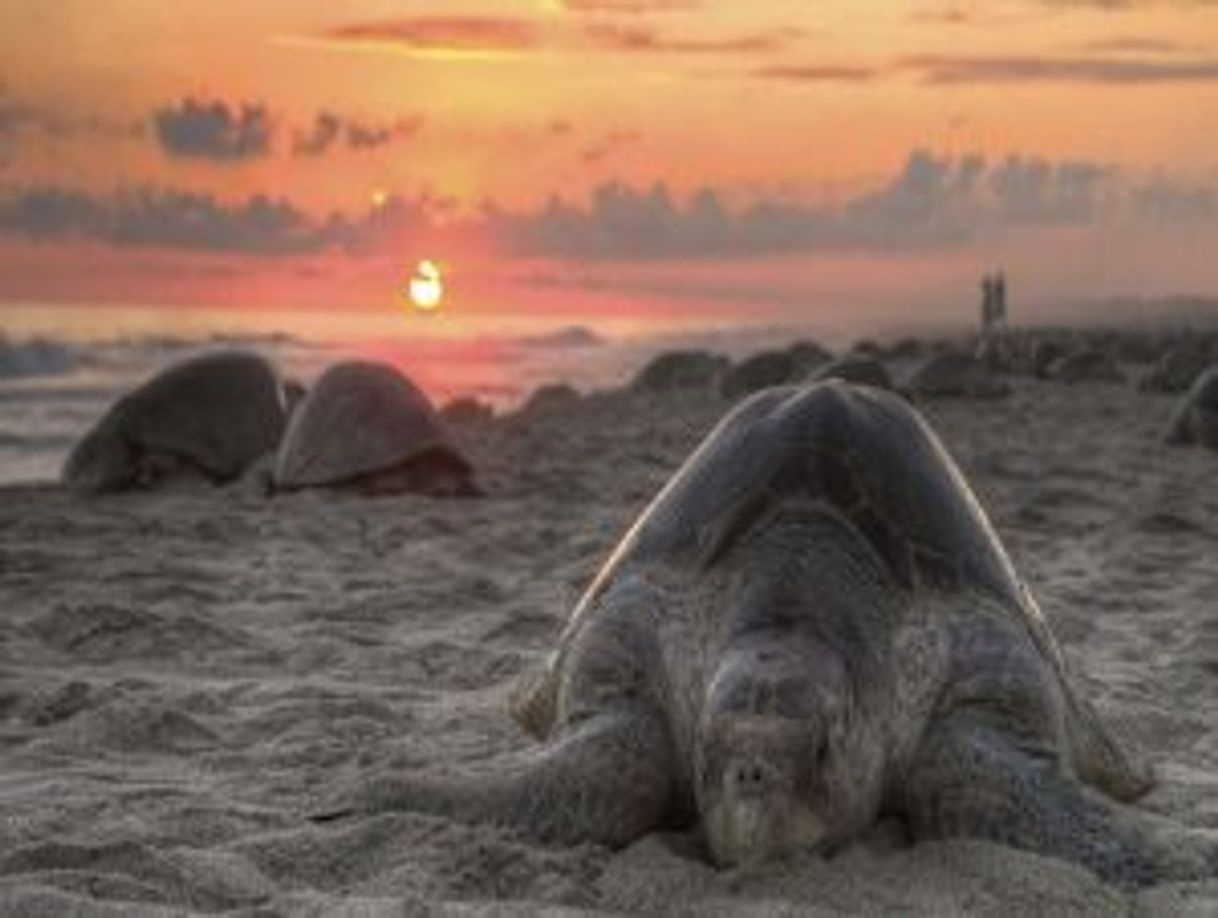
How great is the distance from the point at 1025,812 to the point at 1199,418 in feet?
33.0

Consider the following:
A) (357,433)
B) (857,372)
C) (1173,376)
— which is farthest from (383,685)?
(1173,376)

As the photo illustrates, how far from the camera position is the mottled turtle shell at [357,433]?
9.94m

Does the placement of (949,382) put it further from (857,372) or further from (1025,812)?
(1025,812)

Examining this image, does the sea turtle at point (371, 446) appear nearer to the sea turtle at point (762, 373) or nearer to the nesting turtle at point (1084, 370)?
the sea turtle at point (762, 373)

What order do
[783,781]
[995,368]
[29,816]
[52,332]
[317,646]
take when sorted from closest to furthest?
[783,781], [29,816], [317,646], [995,368], [52,332]

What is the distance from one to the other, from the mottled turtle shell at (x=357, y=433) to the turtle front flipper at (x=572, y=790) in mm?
6600

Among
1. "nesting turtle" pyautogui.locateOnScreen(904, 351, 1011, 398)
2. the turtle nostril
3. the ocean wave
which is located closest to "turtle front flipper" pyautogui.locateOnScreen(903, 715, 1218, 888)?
the turtle nostril

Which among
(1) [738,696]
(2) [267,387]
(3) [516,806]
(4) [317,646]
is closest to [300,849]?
(3) [516,806]

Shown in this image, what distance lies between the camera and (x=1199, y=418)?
12.5 metres

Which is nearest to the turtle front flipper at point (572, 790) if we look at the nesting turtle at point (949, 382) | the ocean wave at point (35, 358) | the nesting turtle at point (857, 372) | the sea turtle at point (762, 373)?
the nesting turtle at point (857, 372)

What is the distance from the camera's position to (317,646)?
211 inches

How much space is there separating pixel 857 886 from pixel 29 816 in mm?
1585

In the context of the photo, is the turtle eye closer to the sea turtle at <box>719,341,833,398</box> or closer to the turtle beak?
the turtle beak

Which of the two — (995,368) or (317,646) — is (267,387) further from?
(995,368)
